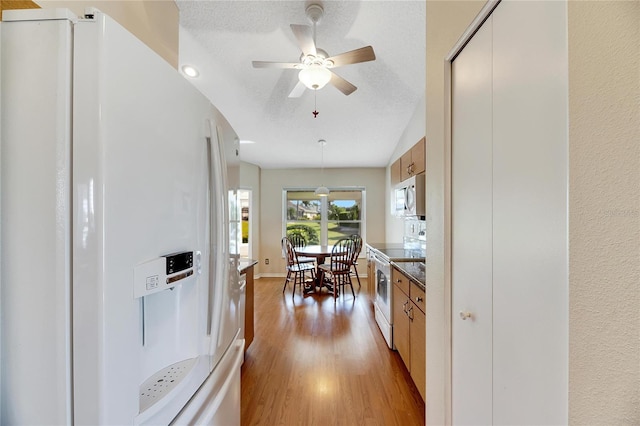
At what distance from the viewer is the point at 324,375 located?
2125 mm

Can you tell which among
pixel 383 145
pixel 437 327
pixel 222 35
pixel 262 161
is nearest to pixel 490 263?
pixel 437 327

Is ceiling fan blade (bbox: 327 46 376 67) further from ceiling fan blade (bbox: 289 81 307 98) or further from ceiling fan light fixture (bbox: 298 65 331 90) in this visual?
ceiling fan blade (bbox: 289 81 307 98)

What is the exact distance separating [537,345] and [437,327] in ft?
1.92

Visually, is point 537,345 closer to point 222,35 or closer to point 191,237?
point 191,237

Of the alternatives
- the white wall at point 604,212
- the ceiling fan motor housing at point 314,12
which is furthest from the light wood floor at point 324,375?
the ceiling fan motor housing at point 314,12

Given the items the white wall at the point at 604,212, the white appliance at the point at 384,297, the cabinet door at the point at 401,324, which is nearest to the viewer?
the white wall at the point at 604,212

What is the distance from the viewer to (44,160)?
0.56m

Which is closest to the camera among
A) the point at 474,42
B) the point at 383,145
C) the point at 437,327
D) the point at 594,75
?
the point at 594,75

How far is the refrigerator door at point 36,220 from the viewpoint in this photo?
55cm

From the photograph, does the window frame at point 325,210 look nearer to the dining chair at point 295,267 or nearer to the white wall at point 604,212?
the dining chair at point 295,267

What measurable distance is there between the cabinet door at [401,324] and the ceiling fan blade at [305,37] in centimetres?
197

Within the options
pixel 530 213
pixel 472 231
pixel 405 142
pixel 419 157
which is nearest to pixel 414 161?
pixel 419 157

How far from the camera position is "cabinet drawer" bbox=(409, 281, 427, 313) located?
169 centimetres

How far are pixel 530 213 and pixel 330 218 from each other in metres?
5.11
